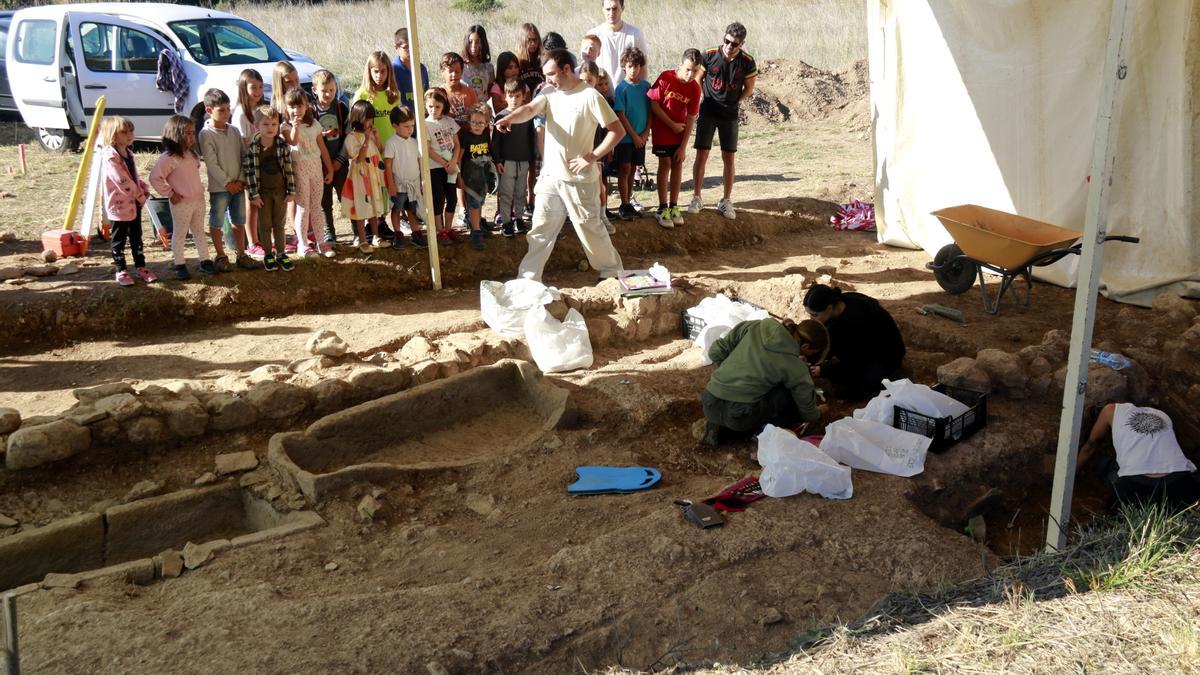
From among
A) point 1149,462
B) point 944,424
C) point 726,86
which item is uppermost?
point 726,86

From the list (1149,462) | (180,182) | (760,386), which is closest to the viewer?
(1149,462)

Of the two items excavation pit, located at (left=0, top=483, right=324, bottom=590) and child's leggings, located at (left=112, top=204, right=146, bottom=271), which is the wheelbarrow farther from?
child's leggings, located at (left=112, top=204, right=146, bottom=271)

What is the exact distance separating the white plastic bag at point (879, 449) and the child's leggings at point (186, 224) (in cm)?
492

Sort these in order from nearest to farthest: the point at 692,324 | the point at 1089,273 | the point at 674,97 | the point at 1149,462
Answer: the point at 1089,273 → the point at 1149,462 → the point at 692,324 → the point at 674,97

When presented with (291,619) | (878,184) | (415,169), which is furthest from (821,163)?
(291,619)

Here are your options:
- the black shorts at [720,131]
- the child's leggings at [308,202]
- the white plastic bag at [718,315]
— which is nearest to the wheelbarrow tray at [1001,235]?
the white plastic bag at [718,315]

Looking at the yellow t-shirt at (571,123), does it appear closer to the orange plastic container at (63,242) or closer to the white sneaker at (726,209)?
the white sneaker at (726,209)

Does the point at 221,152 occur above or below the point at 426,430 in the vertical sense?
above

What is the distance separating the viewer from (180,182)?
723 cm

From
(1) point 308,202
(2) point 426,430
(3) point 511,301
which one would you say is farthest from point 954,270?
(1) point 308,202

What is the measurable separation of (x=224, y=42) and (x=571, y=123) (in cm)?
657

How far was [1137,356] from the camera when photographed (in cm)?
665

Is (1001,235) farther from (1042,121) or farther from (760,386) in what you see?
(760,386)

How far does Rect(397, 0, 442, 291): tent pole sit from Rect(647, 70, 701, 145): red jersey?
7.48ft
